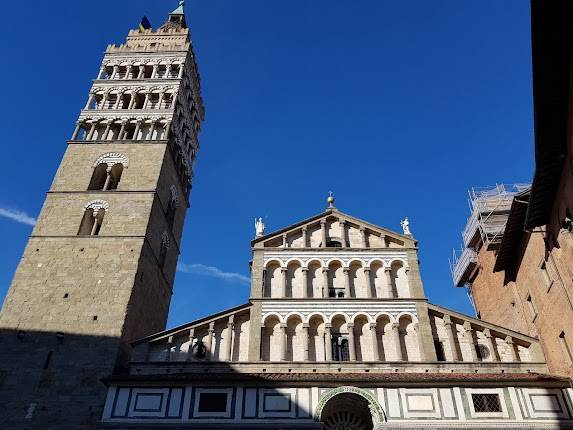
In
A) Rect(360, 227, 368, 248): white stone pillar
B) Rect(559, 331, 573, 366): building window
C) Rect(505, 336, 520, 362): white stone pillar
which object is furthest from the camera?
Rect(360, 227, 368, 248): white stone pillar

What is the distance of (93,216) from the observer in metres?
25.6

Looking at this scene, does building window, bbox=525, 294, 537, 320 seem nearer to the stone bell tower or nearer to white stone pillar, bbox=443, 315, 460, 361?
white stone pillar, bbox=443, 315, 460, 361

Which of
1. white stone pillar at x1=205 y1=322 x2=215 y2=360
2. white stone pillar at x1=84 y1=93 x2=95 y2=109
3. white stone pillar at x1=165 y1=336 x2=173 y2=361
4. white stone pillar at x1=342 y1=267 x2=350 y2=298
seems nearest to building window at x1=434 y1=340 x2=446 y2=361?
white stone pillar at x1=342 y1=267 x2=350 y2=298

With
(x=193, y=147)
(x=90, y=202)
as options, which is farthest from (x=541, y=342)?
(x=193, y=147)

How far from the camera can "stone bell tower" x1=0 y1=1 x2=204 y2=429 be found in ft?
64.7

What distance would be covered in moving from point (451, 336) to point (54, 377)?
16241 mm

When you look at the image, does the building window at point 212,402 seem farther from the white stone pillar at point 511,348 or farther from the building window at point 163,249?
the white stone pillar at point 511,348

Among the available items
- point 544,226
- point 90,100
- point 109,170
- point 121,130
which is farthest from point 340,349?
point 90,100

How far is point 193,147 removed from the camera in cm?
3588

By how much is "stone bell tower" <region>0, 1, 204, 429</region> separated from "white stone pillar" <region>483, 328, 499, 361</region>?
15.2 m

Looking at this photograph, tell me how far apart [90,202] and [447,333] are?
1866 cm

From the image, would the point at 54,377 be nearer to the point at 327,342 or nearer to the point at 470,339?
the point at 327,342

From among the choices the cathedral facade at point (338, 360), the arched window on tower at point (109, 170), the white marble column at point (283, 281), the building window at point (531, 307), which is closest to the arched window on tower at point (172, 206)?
the arched window on tower at point (109, 170)

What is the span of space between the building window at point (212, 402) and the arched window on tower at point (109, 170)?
13.7 meters
